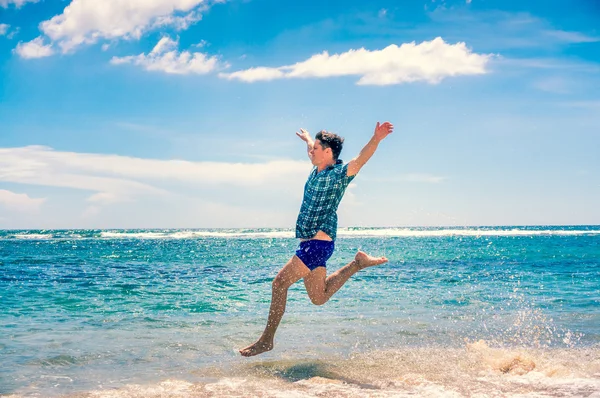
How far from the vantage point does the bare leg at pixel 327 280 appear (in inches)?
200

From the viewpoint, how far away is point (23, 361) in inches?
214

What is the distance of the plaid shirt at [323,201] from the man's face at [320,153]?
4.8 inches

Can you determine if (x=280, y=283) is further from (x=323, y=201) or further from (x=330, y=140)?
(x=330, y=140)

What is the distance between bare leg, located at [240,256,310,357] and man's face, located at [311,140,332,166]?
960mm

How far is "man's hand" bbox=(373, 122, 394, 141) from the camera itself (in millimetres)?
→ 4638

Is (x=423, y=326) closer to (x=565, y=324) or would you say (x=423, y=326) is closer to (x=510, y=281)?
(x=565, y=324)

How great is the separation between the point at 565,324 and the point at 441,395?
14.6 feet

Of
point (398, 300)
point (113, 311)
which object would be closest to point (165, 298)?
point (113, 311)

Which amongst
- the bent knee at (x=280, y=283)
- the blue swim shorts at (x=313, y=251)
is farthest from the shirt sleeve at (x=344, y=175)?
the bent knee at (x=280, y=283)

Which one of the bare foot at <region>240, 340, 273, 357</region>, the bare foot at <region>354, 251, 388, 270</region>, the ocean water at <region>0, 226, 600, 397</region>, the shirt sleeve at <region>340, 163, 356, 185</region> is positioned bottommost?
the ocean water at <region>0, 226, 600, 397</region>

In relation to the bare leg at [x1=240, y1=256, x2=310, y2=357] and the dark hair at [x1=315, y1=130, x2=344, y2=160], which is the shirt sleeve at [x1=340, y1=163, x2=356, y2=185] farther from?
the bare leg at [x1=240, y1=256, x2=310, y2=357]

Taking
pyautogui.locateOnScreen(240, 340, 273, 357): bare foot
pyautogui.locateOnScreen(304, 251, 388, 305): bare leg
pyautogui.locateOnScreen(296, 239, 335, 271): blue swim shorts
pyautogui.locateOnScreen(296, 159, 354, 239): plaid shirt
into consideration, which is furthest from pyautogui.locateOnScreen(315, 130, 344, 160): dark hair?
pyautogui.locateOnScreen(240, 340, 273, 357): bare foot

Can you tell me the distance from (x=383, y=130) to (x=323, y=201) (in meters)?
0.84

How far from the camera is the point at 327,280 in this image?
206 inches
